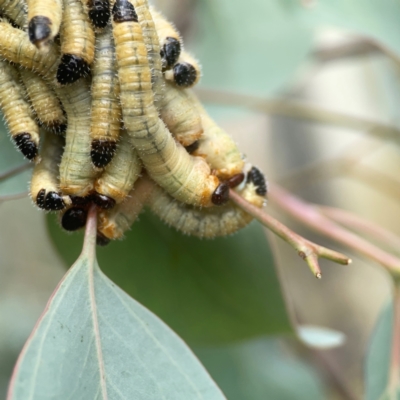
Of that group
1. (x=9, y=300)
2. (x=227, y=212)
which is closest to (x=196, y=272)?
(x=227, y=212)

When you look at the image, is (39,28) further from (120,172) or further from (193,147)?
(193,147)

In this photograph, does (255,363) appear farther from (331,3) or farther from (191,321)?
(331,3)

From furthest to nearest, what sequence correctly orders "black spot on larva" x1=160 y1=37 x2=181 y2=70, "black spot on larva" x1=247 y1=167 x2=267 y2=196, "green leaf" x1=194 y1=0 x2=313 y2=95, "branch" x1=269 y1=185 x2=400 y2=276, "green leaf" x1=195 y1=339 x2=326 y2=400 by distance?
"green leaf" x1=194 y1=0 x2=313 y2=95 < "green leaf" x1=195 y1=339 x2=326 y2=400 < "branch" x1=269 y1=185 x2=400 y2=276 < "black spot on larva" x1=247 y1=167 x2=267 y2=196 < "black spot on larva" x1=160 y1=37 x2=181 y2=70

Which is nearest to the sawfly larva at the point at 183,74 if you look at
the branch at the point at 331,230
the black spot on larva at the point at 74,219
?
the black spot on larva at the point at 74,219

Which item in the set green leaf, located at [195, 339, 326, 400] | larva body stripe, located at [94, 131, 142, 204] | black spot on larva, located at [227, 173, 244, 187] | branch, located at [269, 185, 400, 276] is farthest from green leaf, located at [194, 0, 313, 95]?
larva body stripe, located at [94, 131, 142, 204]

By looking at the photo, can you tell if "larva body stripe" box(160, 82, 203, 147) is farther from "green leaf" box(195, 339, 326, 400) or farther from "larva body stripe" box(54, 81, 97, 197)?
"green leaf" box(195, 339, 326, 400)

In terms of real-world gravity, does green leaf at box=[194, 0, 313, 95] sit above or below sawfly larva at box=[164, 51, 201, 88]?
below
